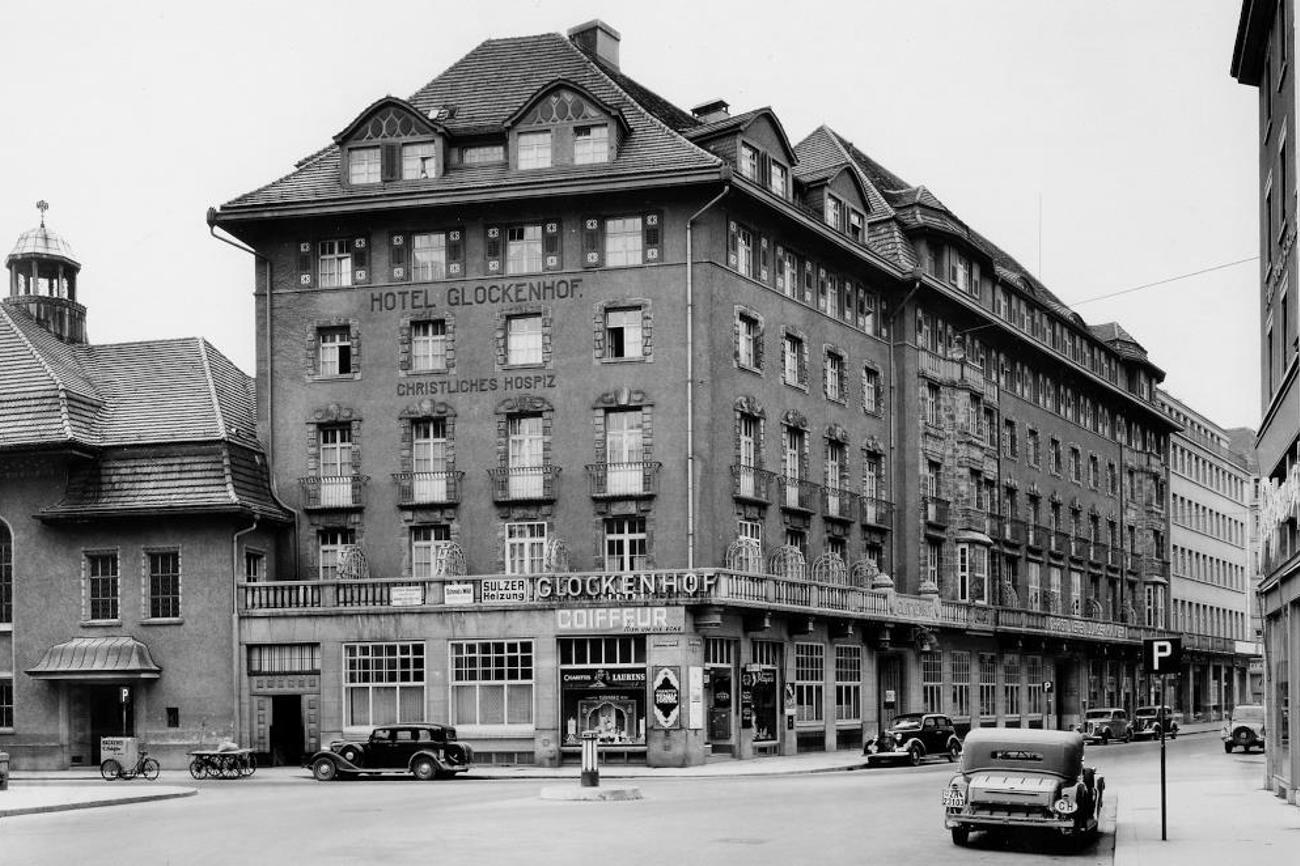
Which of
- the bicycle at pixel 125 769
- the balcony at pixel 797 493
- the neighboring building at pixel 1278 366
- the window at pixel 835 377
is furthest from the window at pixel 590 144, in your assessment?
the bicycle at pixel 125 769

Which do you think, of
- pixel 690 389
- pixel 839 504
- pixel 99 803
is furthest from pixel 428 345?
pixel 99 803

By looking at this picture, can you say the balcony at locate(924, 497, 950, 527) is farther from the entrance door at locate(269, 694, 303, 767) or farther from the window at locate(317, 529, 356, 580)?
the entrance door at locate(269, 694, 303, 767)

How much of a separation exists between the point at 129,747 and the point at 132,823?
16.9 m

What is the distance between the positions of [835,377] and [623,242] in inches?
465

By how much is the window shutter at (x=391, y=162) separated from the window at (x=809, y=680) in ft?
63.5

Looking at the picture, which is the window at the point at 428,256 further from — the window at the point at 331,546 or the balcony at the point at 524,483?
the window at the point at 331,546

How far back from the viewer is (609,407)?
51.1 meters

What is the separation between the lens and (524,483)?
5162 centimetres

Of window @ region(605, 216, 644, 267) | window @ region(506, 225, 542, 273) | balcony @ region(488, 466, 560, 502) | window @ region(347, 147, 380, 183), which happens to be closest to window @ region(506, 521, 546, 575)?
balcony @ region(488, 466, 560, 502)

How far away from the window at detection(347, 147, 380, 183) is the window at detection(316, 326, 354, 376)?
4.69 meters

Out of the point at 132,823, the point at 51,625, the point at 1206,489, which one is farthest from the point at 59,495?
the point at 1206,489

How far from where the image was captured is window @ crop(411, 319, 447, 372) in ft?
173

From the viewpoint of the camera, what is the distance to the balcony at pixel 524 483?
5128 centimetres

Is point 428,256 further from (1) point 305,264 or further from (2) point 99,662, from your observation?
(2) point 99,662
